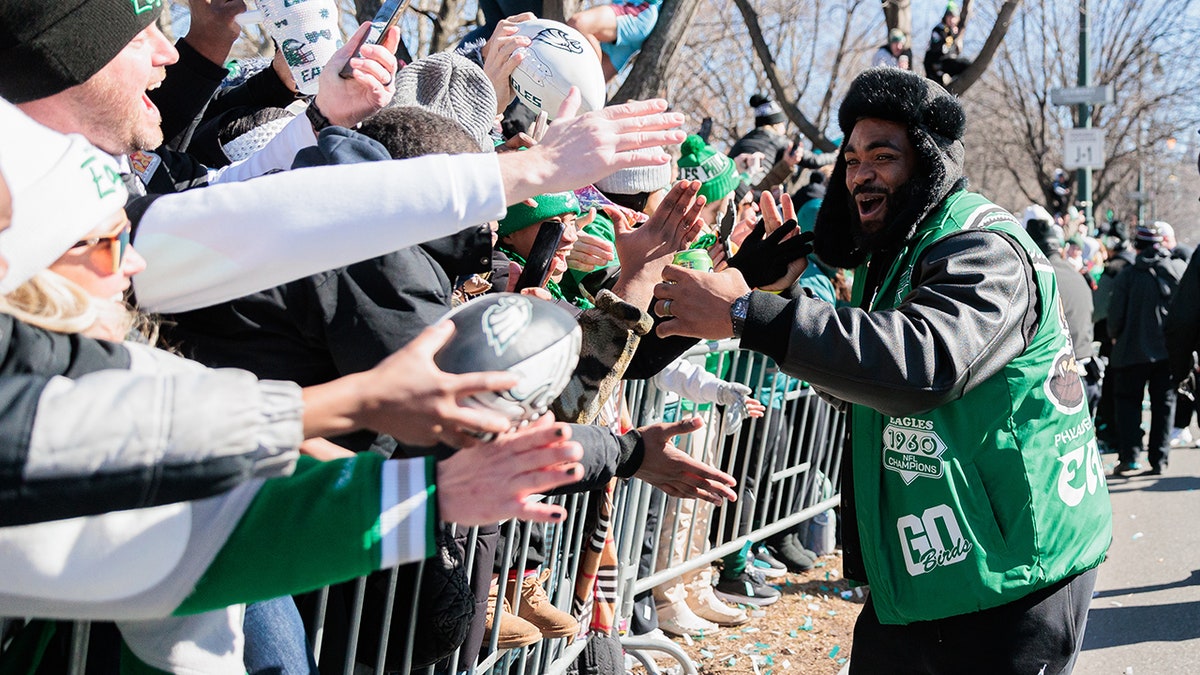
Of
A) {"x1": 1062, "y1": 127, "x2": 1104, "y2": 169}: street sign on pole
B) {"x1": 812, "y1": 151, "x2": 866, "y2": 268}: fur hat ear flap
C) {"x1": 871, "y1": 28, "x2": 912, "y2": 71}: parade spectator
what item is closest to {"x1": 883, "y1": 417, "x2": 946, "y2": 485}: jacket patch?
{"x1": 812, "y1": 151, "x2": 866, "y2": 268}: fur hat ear flap

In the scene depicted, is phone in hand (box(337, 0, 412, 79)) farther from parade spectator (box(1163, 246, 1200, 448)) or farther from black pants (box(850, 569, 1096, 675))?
parade spectator (box(1163, 246, 1200, 448))

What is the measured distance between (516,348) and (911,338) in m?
1.22

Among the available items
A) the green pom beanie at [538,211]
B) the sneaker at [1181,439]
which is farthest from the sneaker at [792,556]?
the sneaker at [1181,439]

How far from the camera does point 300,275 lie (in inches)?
70.7

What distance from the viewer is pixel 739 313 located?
2.62 meters

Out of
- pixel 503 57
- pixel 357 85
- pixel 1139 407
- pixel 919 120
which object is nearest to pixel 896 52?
pixel 1139 407

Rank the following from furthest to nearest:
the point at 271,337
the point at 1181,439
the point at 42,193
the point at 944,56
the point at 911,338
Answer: the point at 1181,439 < the point at 944,56 < the point at 911,338 < the point at 271,337 < the point at 42,193

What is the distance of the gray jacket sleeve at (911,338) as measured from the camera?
2545 mm

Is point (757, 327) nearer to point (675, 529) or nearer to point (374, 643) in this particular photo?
point (374, 643)

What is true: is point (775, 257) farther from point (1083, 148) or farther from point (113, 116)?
point (1083, 148)

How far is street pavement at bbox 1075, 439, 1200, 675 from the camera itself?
547cm

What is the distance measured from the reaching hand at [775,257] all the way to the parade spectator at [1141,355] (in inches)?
311

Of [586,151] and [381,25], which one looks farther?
[381,25]

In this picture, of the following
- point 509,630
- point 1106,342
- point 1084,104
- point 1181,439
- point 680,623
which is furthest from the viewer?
point 1084,104
